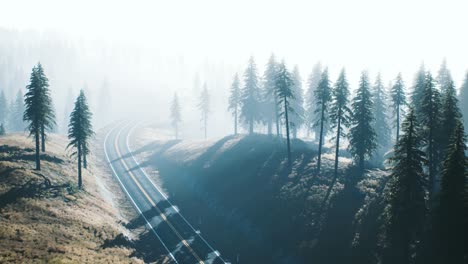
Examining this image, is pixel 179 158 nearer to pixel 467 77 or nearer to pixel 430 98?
pixel 430 98

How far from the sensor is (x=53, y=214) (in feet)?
117

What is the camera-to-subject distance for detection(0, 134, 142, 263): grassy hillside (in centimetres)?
2802

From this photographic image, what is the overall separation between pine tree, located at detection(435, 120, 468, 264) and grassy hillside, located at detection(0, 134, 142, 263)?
27.2 m

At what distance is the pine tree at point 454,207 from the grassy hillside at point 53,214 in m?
27.2

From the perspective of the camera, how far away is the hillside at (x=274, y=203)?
32688mm

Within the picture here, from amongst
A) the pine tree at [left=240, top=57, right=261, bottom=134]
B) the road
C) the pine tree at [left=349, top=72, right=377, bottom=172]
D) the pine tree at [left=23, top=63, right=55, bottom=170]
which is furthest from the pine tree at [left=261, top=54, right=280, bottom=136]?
the pine tree at [left=23, top=63, right=55, bottom=170]

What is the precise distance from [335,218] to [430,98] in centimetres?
1606

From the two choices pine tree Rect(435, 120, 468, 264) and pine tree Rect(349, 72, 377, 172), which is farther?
pine tree Rect(349, 72, 377, 172)

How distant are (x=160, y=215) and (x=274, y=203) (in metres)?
16.0

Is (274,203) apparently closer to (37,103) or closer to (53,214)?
(53,214)

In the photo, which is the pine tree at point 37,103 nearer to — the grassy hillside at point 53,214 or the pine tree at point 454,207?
the grassy hillside at point 53,214

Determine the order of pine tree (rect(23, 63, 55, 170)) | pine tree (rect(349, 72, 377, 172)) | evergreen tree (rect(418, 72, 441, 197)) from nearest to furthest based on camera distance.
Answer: evergreen tree (rect(418, 72, 441, 197))
pine tree (rect(349, 72, 377, 172))
pine tree (rect(23, 63, 55, 170))

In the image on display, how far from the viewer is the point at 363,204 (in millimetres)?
35750

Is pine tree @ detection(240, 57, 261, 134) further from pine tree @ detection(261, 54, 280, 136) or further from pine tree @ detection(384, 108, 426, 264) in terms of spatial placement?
pine tree @ detection(384, 108, 426, 264)
